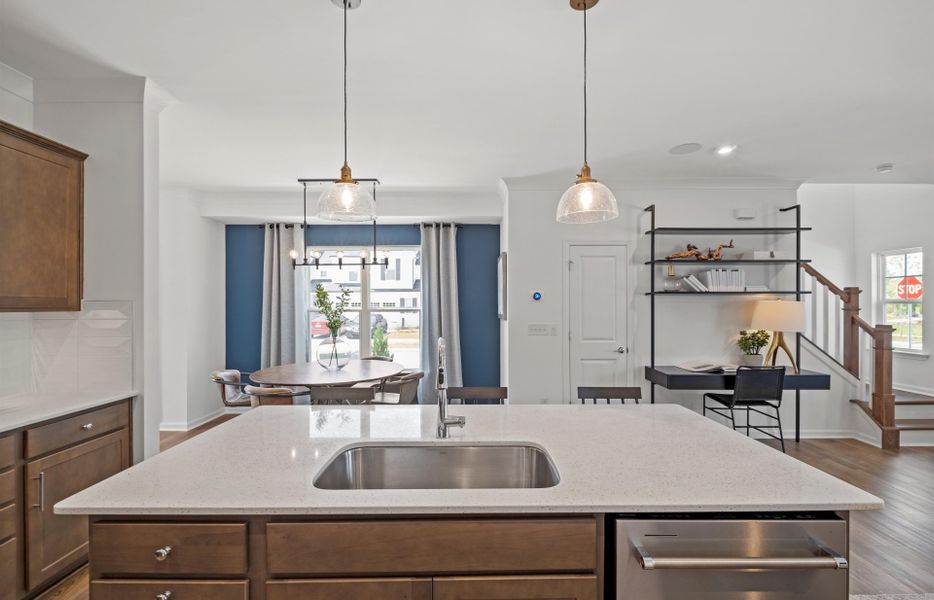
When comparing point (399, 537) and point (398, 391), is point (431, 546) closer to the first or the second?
point (399, 537)

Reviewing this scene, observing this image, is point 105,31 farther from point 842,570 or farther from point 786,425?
point 786,425

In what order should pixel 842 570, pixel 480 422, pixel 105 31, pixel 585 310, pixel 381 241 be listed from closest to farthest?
pixel 842 570, pixel 480 422, pixel 105 31, pixel 585 310, pixel 381 241

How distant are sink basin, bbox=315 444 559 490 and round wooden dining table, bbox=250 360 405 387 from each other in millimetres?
2086

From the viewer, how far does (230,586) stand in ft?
4.00

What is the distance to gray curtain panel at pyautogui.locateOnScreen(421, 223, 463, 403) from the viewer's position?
597 centimetres

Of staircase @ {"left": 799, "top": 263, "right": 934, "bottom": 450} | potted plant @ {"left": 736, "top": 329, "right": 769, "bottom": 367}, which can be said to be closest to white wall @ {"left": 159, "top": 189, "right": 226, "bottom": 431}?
potted plant @ {"left": 736, "top": 329, "right": 769, "bottom": 367}

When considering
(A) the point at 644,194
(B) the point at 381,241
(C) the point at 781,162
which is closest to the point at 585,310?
(A) the point at 644,194

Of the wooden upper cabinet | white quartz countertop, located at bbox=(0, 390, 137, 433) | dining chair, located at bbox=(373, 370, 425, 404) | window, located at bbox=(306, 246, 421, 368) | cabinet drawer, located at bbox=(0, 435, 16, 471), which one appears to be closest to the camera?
cabinet drawer, located at bbox=(0, 435, 16, 471)

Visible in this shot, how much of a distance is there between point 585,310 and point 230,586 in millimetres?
4202

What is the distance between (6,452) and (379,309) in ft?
14.4

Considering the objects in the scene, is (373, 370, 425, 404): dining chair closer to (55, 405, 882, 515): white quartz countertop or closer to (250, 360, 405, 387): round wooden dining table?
(250, 360, 405, 387): round wooden dining table

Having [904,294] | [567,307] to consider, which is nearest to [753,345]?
[567,307]

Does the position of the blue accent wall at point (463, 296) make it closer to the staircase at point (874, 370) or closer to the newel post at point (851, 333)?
the staircase at point (874, 370)

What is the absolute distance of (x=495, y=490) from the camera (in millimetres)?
→ 1305
